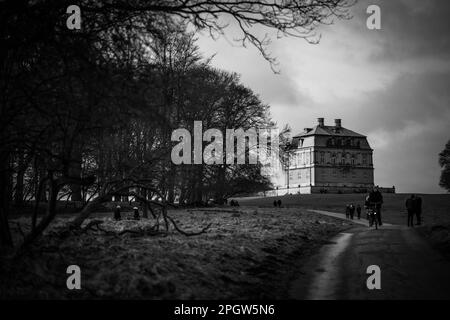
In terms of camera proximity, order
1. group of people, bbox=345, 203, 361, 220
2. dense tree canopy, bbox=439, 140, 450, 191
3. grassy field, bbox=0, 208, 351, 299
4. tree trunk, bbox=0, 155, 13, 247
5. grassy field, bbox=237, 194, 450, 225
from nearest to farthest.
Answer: grassy field, bbox=0, 208, 351, 299 → tree trunk, bbox=0, 155, 13, 247 → group of people, bbox=345, 203, 361, 220 → grassy field, bbox=237, 194, 450, 225 → dense tree canopy, bbox=439, 140, 450, 191

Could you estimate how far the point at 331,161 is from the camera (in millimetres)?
123688

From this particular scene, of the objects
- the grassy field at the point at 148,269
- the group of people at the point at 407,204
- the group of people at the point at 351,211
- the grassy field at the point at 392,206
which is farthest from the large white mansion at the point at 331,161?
the grassy field at the point at 148,269

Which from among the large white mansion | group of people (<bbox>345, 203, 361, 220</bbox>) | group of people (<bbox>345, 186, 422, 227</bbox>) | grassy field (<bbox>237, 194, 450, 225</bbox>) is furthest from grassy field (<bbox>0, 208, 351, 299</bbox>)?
the large white mansion

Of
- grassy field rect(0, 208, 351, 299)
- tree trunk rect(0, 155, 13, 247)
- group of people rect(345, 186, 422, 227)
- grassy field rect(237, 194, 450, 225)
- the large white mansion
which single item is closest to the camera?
grassy field rect(0, 208, 351, 299)

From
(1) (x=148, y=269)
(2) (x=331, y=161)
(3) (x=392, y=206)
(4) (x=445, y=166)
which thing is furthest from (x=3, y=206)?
(2) (x=331, y=161)

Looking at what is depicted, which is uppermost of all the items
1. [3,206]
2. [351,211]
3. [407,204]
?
[3,206]

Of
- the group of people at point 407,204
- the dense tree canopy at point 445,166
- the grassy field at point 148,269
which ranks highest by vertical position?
the dense tree canopy at point 445,166

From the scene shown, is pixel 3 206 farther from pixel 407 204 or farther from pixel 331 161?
pixel 331 161

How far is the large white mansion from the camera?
12188 centimetres

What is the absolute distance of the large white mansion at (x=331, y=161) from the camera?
4798 inches

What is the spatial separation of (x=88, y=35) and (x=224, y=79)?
131ft

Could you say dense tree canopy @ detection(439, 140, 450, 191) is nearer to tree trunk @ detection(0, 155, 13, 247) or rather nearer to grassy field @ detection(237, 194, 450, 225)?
grassy field @ detection(237, 194, 450, 225)

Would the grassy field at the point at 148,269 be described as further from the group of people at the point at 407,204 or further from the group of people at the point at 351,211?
the group of people at the point at 351,211
